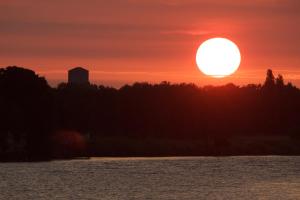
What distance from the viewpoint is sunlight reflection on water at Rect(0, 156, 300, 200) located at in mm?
83125

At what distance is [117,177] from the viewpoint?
10319cm

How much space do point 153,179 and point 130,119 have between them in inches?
2793

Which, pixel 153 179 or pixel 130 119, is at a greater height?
pixel 130 119

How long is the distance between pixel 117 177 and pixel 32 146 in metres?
27.7

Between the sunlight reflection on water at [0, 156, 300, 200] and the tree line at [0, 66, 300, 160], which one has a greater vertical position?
the tree line at [0, 66, 300, 160]

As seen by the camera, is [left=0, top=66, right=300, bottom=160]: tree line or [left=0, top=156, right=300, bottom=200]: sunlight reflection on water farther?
[left=0, top=66, right=300, bottom=160]: tree line

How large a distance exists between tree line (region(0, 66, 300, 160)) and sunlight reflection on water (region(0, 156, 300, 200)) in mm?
5692

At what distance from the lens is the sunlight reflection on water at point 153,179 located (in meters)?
83.1

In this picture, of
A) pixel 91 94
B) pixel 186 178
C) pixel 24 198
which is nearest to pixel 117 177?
pixel 186 178

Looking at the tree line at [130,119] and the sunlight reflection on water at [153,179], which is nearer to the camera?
the sunlight reflection on water at [153,179]

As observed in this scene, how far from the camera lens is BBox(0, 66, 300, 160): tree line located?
129 metres

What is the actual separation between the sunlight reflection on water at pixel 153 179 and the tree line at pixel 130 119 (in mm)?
5692

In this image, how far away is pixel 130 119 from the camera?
171625 mm

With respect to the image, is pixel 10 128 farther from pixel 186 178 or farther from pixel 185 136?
pixel 185 136
